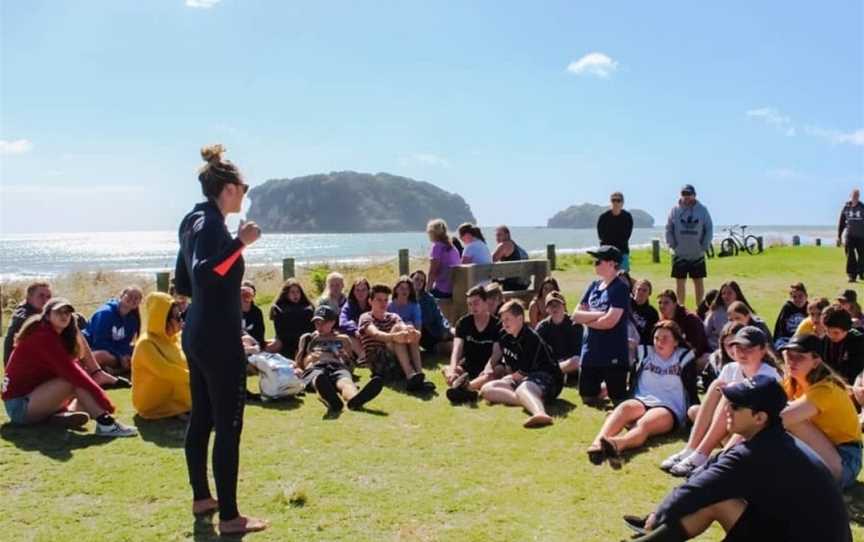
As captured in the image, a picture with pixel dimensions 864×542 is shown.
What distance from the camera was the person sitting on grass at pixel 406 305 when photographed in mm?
8625

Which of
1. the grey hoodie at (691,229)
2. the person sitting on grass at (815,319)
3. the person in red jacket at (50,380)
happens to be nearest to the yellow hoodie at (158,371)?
the person in red jacket at (50,380)

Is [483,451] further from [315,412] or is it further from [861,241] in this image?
[861,241]

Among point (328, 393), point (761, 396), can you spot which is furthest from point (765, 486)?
point (328, 393)

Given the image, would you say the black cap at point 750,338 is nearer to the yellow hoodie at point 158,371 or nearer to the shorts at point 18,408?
the yellow hoodie at point 158,371

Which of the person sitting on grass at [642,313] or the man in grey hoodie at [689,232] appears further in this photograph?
the man in grey hoodie at [689,232]

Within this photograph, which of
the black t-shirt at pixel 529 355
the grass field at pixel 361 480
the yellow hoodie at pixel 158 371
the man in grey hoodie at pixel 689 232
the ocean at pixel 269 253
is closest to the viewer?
the grass field at pixel 361 480

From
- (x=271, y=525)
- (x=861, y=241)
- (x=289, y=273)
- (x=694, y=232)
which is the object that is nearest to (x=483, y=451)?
(x=271, y=525)

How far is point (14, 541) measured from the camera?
3924 mm

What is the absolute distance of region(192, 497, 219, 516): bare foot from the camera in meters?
4.19

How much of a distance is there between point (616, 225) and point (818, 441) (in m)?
6.46

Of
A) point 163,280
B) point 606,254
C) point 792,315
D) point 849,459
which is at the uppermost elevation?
point 606,254

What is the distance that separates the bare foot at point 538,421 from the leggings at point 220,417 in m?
2.79

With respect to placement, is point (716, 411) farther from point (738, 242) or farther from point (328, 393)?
point (738, 242)

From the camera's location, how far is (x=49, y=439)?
573 centimetres
